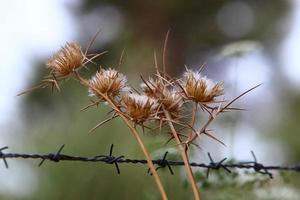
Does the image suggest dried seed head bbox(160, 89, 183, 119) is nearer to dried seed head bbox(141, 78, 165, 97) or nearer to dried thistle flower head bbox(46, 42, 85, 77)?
dried seed head bbox(141, 78, 165, 97)

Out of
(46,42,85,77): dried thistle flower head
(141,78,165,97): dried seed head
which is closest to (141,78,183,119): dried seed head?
(141,78,165,97): dried seed head

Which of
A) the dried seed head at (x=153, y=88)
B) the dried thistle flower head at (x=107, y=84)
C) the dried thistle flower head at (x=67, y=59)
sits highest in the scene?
the dried thistle flower head at (x=67, y=59)

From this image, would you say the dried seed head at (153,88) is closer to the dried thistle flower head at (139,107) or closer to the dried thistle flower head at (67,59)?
the dried thistle flower head at (139,107)

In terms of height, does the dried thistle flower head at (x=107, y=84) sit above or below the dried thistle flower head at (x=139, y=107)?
above

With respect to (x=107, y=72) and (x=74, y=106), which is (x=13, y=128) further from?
(x=107, y=72)

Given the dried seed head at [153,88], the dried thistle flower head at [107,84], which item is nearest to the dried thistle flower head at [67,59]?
the dried thistle flower head at [107,84]

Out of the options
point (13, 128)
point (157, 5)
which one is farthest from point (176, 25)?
point (13, 128)

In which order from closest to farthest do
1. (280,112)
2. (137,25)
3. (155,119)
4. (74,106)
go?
(155,119), (74,106), (137,25), (280,112)
